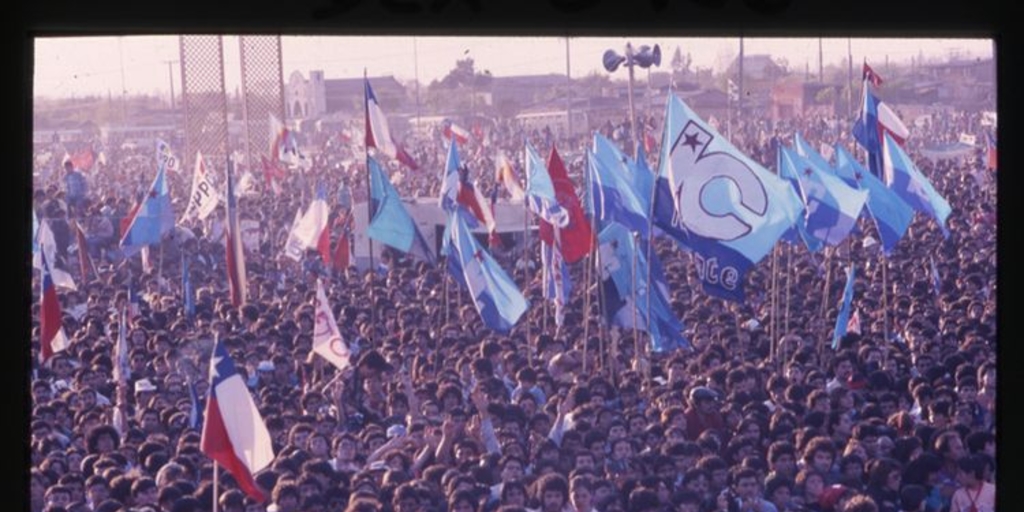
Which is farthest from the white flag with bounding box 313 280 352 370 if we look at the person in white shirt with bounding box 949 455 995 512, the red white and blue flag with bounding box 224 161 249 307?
the person in white shirt with bounding box 949 455 995 512

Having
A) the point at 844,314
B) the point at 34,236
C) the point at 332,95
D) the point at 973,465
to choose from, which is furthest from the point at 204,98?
the point at 844,314

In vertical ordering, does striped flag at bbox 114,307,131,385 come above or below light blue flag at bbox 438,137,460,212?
below

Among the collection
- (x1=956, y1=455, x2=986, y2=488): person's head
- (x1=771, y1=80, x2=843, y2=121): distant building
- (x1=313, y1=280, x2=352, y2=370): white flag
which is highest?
(x1=771, y1=80, x2=843, y2=121): distant building

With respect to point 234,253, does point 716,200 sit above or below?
above

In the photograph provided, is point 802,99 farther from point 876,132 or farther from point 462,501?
point 462,501

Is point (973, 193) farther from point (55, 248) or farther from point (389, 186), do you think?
point (55, 248)

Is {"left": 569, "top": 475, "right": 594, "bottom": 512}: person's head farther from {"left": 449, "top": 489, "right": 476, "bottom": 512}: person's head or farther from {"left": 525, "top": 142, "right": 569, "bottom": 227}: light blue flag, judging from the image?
{"left": 525, "top": 142, "right": 569, "bottom": 227}: light blue flag
